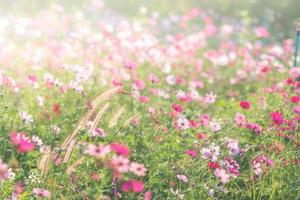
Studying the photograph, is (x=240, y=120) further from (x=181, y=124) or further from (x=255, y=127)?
(x=181, y=124)

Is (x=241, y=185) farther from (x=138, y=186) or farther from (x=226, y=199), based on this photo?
(x=138, y=186)

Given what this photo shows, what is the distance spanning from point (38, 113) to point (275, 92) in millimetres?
1978

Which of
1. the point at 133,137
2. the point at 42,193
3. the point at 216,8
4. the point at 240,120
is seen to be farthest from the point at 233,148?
the point at 216,8

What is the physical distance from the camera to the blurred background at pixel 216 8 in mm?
9328

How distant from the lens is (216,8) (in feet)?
34.2

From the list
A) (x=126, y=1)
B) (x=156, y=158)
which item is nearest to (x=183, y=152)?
(x=156, y=158)

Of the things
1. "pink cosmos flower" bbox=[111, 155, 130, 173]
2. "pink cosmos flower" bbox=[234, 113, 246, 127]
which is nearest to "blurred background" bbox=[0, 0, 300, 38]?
"pink cosmos flower" bbox=[234, 113, 246, 127]

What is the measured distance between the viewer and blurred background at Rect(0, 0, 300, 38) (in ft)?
30.6

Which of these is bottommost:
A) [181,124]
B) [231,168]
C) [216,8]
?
[231,168]

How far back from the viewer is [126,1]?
10172 millimetres

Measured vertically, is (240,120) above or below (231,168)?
above

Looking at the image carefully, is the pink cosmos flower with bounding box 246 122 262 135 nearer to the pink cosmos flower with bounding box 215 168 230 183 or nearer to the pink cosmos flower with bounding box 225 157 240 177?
the pink cosmos flower with bounding box 225 157 240 177

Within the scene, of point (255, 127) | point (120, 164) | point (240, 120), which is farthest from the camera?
point (240, 120)

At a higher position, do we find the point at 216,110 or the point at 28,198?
the point at 216,110
